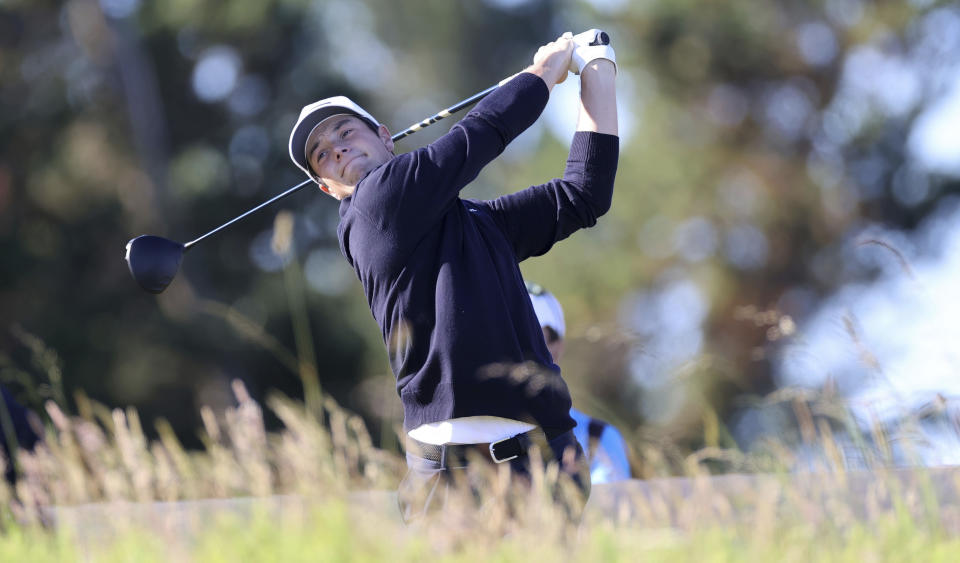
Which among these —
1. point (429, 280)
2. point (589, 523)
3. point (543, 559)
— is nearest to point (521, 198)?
point (429, 280)

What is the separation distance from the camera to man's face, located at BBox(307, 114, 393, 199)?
3.60 m

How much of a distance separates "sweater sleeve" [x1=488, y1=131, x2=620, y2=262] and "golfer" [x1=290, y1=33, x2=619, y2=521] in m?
0.09

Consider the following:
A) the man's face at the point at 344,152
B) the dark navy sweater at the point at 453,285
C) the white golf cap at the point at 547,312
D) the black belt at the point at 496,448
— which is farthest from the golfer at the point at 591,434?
the black belt at the point at 496,448

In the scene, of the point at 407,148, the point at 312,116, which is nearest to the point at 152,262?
the point at 312,116

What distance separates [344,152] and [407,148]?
1854 centimetres

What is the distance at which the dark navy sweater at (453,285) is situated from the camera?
3123 millimetres

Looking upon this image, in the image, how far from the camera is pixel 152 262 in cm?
439

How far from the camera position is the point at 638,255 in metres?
18.6

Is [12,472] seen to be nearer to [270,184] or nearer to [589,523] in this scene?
[589,523]

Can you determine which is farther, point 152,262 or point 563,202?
point 152,262

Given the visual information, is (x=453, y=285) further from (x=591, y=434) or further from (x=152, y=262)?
(x=591, y=434)

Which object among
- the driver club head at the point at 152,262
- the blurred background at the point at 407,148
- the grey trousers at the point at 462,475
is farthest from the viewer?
the blurred background at the point at 407,148

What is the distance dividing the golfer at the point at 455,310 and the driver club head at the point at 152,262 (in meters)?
1.18

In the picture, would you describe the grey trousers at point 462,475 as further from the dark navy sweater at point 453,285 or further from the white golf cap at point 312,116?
the white golf cap at point 312,116
